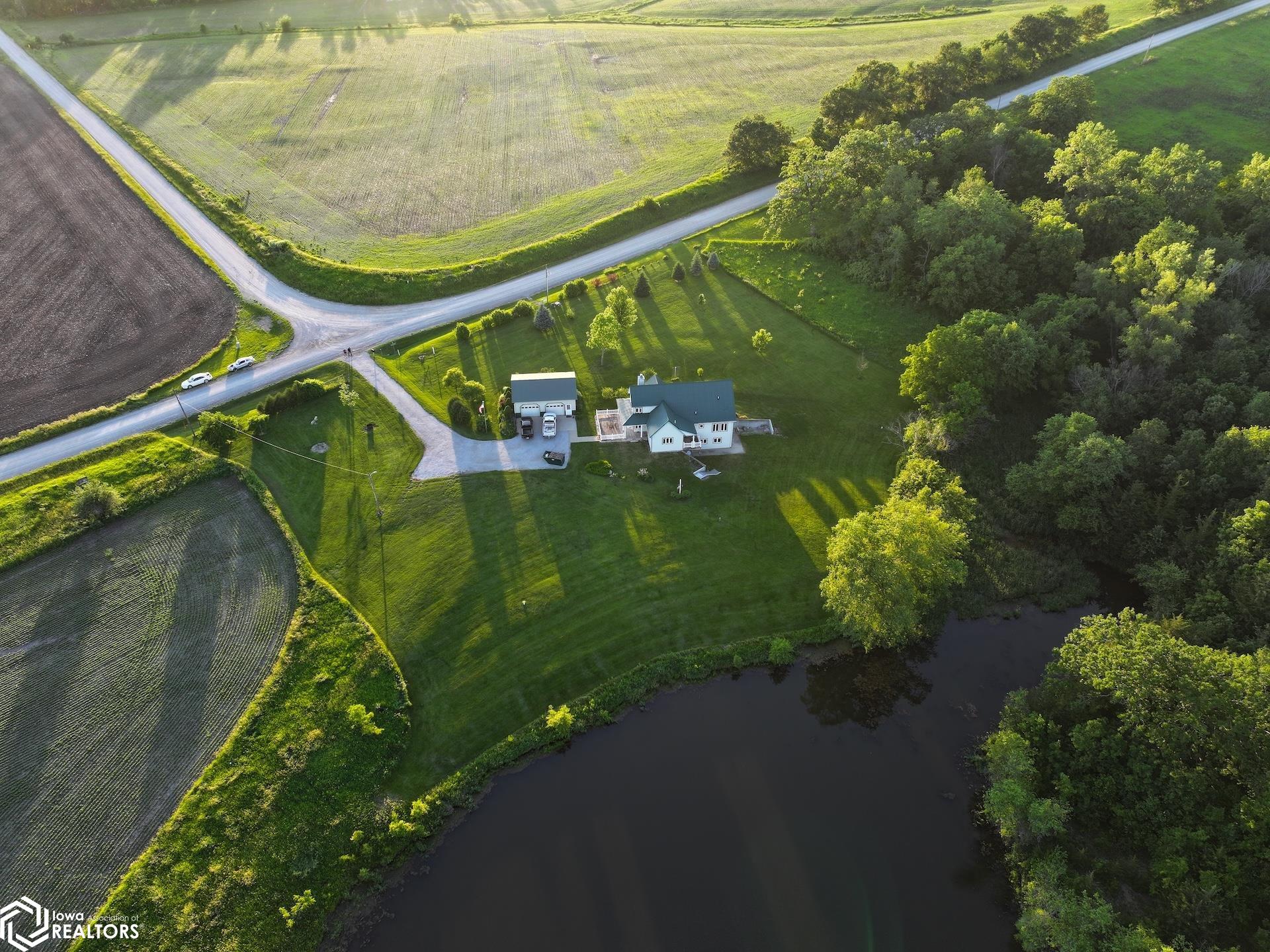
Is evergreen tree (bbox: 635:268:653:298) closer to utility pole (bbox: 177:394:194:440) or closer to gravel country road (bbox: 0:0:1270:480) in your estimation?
gravel country road (bbox: 0:0:1270:480)

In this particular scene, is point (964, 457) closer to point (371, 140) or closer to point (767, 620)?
point (767, 620)

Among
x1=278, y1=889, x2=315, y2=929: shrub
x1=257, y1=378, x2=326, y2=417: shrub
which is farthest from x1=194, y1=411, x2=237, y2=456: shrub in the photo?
x1=278, y1=889, x2=315, y2=929: shrub

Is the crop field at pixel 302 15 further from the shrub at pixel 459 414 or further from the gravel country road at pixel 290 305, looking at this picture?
the shrub at pixel 459 414

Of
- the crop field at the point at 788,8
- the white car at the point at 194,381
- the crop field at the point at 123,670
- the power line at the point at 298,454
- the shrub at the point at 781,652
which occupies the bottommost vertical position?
the shrub at the point at 781,652

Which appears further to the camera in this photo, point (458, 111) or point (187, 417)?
point (458, 111)

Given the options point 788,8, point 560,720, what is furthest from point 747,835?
point 788,8

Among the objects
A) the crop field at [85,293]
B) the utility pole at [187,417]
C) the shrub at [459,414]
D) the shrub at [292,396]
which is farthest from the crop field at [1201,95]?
the crop field at [85,293]

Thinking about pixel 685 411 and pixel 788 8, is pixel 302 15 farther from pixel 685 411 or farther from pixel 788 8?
pixel 685 411

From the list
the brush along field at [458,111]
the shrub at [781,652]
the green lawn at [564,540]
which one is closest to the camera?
the green lawn at [564,540]
